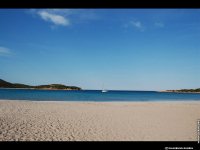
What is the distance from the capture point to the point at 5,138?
571cm

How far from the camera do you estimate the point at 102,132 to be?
6887 mm

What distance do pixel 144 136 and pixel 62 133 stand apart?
2.32m
